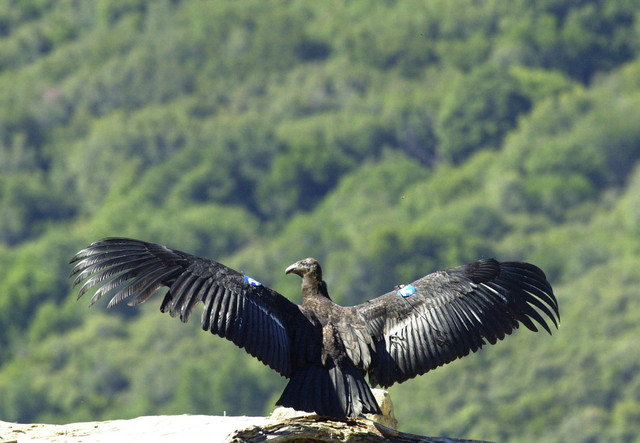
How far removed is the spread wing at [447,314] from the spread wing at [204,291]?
67 cm

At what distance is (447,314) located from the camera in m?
11.8

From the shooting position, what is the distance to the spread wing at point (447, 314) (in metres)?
11.7

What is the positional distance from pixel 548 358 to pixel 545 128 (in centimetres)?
3724

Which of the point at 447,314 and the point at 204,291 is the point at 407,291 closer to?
the point at 447,314

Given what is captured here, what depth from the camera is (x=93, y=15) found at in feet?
401

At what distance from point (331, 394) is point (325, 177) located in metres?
86.0

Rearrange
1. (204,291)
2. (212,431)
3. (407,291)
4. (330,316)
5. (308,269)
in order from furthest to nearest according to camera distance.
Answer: (308,269) → (407,291) → (330,316) → (204,291) → (212,431)

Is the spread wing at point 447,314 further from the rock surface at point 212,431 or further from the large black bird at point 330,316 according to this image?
the rock surface at point 212,431

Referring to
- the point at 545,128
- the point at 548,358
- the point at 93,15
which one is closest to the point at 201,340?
the point at 548,358

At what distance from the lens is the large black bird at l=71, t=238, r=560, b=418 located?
445 inches

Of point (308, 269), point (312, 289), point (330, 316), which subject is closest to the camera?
point (330, 316)

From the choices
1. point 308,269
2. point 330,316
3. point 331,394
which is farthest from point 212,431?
point 308,269

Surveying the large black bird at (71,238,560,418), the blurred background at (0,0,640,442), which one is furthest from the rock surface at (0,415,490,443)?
the blurred background at (0,0,640,442)

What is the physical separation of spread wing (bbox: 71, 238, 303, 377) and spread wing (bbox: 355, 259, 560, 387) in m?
0.67
